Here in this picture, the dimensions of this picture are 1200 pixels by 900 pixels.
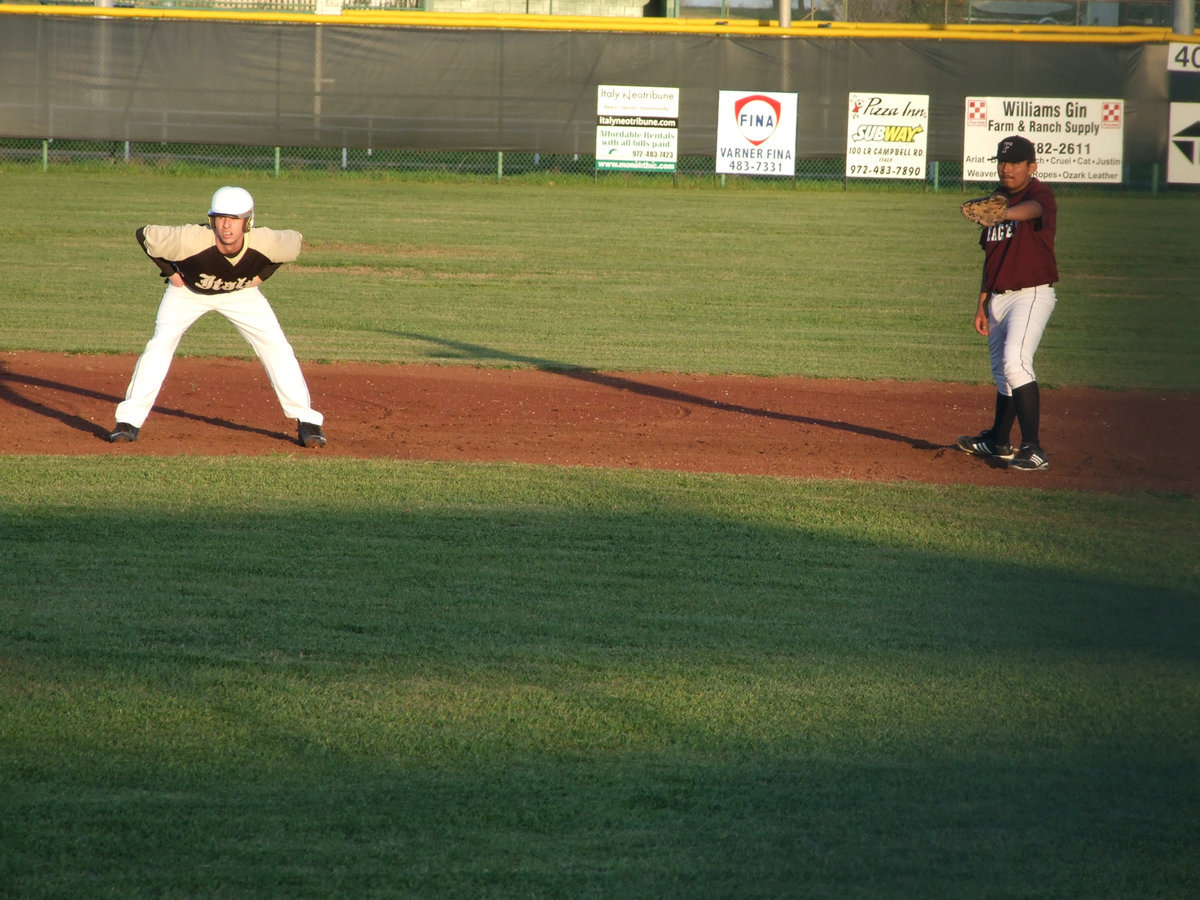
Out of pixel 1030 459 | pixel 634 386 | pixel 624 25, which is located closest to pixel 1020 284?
pixel 1030 459

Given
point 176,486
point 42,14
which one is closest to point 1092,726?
point 176,486

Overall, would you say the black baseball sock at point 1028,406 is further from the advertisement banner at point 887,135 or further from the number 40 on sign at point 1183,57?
the number 40 on sign at point 1183,57

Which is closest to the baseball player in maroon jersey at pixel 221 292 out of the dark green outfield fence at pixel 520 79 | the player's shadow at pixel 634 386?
the player's shadow at pixel 634 386

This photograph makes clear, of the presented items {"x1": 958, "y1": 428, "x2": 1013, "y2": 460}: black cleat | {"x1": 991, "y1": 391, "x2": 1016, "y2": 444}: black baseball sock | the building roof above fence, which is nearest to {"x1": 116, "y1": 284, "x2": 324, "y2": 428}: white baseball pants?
{"x1": 958, "y1": 428, "x2": 1013, "y2": 460}: black cleat

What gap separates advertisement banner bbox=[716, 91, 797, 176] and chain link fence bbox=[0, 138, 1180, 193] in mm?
396

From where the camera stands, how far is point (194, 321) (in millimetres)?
8391

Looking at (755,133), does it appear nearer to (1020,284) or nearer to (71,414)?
(1020,284)

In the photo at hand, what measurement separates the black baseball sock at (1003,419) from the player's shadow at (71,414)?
188 inches

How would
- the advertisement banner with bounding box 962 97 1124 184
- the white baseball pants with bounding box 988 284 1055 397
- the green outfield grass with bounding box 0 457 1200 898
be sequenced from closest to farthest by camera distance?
the green outfield grass with bounding box 0 457 1200 898 < the white baseball pants with bounding box 988 284 1055 397 < the advertisement banner with bounding box 962 97 1124 184

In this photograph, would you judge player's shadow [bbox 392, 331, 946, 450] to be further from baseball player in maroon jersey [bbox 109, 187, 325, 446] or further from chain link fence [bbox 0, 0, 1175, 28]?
chain link fence [bbox 0, 0, 1175, 28]

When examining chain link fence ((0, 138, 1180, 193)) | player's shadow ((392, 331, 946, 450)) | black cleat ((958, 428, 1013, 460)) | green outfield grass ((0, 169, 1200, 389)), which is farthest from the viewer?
chain link fence ((0, 138, 1180, 193))

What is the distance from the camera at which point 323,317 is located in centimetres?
1461

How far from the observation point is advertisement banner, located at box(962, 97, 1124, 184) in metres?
26.1

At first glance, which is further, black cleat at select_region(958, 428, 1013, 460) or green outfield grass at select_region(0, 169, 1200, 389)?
green outfield grass at select_region(0, 169, 1200, 389)
